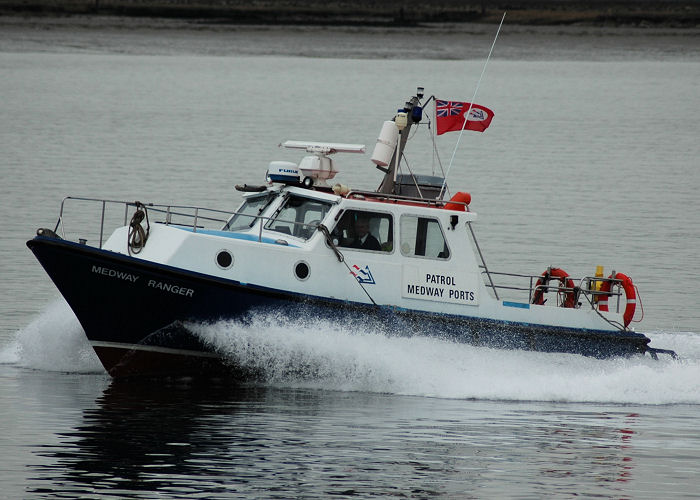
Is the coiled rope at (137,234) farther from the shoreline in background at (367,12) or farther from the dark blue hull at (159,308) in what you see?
the shoreline in background at (367,12)

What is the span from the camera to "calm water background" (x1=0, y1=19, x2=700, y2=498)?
12492mm

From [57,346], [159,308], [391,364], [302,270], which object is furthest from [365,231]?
[57,346]

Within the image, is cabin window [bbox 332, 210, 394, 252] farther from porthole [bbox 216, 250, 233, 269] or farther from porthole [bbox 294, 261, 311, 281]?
porthole [bbox 216, 250, 233, 269]

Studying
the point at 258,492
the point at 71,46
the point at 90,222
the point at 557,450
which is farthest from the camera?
the point at 71,46

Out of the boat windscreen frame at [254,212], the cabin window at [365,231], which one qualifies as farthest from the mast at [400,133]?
the boat windscreen frame at [254,212]

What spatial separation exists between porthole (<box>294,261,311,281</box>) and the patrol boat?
2cm

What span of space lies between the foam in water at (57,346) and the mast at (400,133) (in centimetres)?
459

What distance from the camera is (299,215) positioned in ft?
55.1

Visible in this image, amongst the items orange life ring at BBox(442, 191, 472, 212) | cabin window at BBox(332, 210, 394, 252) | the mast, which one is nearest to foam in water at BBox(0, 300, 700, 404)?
cabin window at BBox(332, 210, 394, 252)

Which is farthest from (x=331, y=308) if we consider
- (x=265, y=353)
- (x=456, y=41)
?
(x=456, y=41)

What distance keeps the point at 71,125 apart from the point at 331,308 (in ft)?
120

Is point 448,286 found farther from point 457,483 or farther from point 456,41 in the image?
point 456,41

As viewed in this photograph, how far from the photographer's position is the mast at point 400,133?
17203 mm

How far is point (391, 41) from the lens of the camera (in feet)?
326
